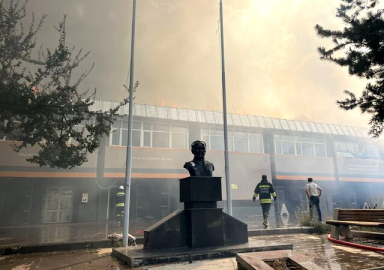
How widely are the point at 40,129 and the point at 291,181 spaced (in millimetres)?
19569

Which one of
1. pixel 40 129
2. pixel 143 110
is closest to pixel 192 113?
pixel 143 110

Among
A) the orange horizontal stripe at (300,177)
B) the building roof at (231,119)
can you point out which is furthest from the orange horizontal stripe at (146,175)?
the orange horizontal stripe at (300,177)

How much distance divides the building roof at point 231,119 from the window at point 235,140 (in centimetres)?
72

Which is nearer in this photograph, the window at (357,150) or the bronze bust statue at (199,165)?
the bronze bust statue at (199,165)

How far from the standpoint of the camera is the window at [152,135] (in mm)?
19516

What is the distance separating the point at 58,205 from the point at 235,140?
13.3 m

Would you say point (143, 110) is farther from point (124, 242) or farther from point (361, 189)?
point (361, 189)

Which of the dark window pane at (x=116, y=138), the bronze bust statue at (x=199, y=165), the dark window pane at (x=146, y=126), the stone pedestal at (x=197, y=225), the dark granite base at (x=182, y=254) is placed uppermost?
the dark window pane at (x=146, y=126)

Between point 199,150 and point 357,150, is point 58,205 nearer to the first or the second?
point 199,150

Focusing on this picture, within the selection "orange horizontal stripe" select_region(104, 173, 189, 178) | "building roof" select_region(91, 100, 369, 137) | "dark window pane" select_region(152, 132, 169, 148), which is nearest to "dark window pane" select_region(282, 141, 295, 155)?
"building roof" select_region(91, 100, 369, 137)

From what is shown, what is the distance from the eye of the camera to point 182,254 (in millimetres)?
5281

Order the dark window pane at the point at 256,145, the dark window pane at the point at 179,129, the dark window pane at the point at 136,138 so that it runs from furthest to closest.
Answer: the dark window pane at the point at 256,145 < the dark window pane at the point at 179,129 < the dark window pane at the point at 136,138

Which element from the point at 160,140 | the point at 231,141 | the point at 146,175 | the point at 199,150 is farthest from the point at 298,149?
the point at 199,150

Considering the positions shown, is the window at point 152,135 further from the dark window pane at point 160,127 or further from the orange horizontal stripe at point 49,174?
the orange horizontal stripe at point 49,174
